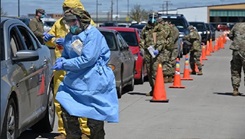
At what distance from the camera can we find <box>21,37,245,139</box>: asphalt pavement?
9.62m

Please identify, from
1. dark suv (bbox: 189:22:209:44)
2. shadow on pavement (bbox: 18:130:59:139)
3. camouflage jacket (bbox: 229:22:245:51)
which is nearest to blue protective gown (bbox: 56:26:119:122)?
shadow on pavement (bbox: 18:130:59:139)

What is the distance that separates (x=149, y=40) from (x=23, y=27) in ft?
19.8

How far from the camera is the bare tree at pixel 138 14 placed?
107m

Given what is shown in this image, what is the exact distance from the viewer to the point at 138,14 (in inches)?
4235

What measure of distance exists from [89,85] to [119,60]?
744 cm

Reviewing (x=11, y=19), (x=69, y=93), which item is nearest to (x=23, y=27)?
(x=11, y=19)

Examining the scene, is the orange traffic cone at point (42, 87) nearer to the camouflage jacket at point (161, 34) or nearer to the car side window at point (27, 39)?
the car side window at point (27, 39)

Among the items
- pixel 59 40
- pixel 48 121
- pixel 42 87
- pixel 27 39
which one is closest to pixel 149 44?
pixel 48 121

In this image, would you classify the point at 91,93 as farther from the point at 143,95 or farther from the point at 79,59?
the point at 143,95

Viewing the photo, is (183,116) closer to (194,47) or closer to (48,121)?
(48,121)

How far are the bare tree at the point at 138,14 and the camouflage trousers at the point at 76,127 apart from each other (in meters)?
98.7

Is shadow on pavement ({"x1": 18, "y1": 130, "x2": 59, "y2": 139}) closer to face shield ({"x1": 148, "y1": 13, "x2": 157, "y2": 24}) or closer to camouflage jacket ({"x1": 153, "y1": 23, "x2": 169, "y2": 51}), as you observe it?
camouflage jacket ({"x1": 153, "y1": 23, "x2": 169, "y2": 51})

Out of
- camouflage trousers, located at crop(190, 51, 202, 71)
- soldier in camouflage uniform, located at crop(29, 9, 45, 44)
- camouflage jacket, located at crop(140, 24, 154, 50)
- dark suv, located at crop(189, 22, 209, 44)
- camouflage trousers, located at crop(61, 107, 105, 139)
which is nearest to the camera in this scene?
camouflage trousers, located at crop(61, 107, 105, 139)

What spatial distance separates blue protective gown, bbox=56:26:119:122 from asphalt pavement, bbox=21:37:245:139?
8.24 feet
